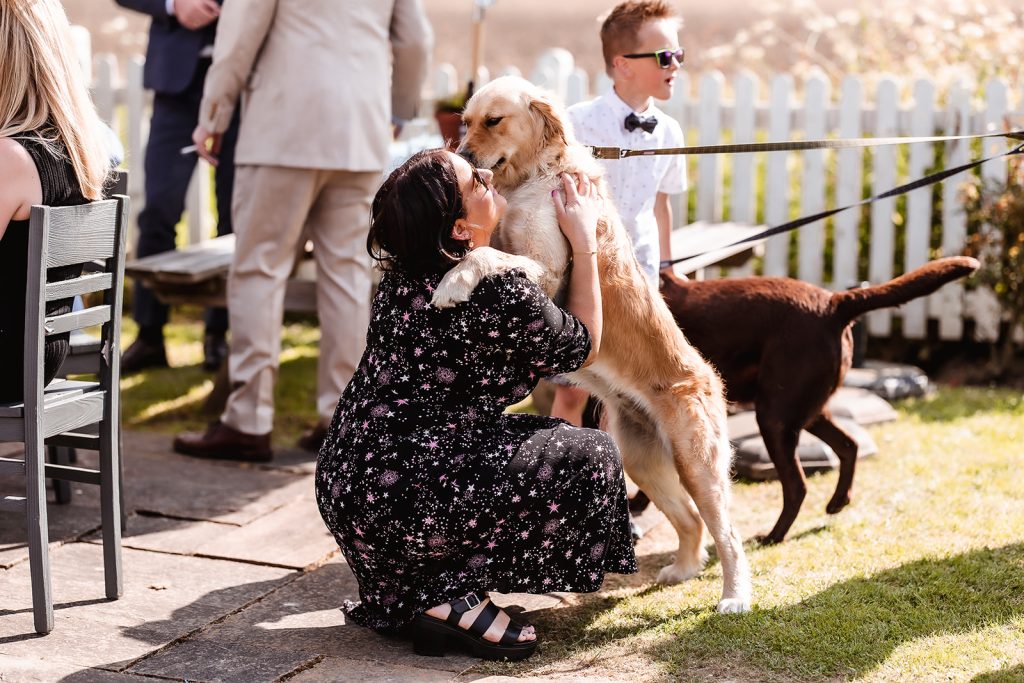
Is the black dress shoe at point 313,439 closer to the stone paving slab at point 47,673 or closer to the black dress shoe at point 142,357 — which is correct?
the black dress shoe at point 142,357

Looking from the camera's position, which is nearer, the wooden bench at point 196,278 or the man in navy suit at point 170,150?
the wooden bench at point 196,278

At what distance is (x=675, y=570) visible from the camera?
3656 millimetres

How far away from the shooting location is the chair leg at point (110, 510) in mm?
3381

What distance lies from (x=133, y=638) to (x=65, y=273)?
101 centimetres

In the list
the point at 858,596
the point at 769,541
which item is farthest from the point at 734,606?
the point at 769,541

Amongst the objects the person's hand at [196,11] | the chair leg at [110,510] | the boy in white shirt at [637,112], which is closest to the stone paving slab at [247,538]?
the chair leg at [110,510]

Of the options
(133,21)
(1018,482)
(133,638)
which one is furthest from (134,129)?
(133,21)

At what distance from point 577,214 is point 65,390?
1533 millimetres

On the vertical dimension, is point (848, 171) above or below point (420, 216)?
above

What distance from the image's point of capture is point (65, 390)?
3361mm

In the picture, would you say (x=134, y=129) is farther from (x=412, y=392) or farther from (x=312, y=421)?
(x=412, y=392)

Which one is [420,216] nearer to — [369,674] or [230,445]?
[369,674]

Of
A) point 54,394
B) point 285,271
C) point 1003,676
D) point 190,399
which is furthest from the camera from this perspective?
point 190,399

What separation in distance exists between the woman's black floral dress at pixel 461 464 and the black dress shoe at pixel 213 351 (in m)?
3.52
